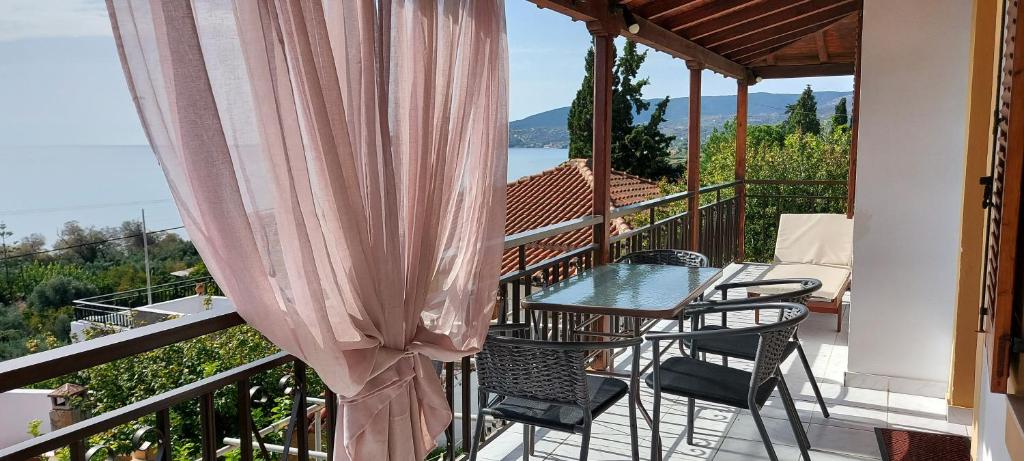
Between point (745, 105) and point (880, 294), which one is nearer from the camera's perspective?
point (880, 294)

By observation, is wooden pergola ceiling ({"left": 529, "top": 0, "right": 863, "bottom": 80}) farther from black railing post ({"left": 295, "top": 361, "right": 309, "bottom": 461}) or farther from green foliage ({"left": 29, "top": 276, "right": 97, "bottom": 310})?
green foliage ({"left": 29, "top": 276, "right": 97, "bottom": 310})

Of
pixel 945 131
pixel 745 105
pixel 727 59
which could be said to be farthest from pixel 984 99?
pixel 745 105

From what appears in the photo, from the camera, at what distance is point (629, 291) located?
3.31 m

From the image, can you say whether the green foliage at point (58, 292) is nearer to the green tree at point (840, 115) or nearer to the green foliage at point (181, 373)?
the green foliage at point (181, 373)

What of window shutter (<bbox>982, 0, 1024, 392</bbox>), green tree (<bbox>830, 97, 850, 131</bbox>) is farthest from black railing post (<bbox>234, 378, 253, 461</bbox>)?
green tree (<bbox>830, 97, 850, 131</bbox>)

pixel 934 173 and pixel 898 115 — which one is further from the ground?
pixel 898 115

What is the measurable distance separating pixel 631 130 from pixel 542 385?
22536mm

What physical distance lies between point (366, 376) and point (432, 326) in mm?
386

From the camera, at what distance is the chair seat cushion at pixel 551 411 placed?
2561mm

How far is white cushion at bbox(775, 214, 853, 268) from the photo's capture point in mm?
6453

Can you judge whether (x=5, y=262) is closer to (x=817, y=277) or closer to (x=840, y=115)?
(x=817, y=277)

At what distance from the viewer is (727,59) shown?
7668 mm

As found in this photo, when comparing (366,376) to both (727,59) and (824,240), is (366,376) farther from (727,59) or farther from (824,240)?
(727,59)

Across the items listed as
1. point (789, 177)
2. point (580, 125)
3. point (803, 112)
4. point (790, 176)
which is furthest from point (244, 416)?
point (580, 125)
